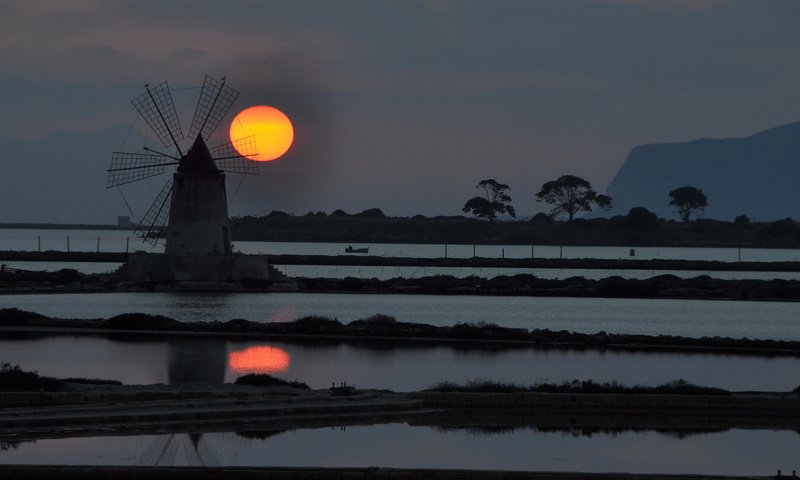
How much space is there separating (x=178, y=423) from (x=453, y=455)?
11.4 ft

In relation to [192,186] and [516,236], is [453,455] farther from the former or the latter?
[516,236]

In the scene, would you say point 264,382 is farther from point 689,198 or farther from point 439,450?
point 689,198

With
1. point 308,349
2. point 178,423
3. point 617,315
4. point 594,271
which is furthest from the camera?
point 594,271

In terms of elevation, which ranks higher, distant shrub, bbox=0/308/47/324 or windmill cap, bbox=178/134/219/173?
windmill cap, bbox=178/134/219/173

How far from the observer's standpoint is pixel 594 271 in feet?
268

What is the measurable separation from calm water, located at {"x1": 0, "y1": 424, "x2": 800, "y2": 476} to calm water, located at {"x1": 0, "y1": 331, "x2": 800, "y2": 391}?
186 inches

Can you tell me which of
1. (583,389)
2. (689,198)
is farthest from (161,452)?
(689,198)

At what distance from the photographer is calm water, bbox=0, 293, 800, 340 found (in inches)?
1491

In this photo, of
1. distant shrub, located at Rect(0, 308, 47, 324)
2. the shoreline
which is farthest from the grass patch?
distant shrub, located at Rect(0, 308, 47, 324)

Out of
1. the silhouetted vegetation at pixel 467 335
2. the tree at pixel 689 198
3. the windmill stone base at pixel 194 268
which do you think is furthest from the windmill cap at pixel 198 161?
the tree at pixel 689 198

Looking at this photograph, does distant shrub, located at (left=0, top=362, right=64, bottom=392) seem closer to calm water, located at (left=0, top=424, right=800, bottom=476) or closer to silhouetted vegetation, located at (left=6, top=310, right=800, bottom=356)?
calm water, located at (left=0, top=424, right=800, bottom=476)

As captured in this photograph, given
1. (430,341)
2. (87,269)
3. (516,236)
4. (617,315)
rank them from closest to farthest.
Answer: (430,341), (617,315), (87,269), (516,236)

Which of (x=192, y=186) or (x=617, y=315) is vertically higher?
(x=192, y=186)

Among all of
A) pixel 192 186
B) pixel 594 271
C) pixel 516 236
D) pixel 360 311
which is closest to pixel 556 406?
pixel 360 311
